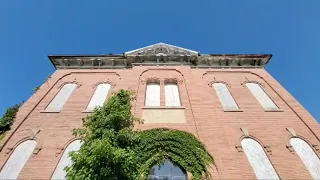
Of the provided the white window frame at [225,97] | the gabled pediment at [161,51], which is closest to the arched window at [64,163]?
the white window frame at [225,97]

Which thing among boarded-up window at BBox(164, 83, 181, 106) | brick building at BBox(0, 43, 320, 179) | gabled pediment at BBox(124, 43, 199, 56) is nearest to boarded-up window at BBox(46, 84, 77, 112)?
brick building at BBox(0, 43, 320, 179)

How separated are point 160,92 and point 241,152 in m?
5.95

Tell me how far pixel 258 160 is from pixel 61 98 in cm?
1076

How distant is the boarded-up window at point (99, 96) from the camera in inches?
602

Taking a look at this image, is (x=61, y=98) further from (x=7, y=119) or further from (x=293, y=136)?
(x=293, y=136)

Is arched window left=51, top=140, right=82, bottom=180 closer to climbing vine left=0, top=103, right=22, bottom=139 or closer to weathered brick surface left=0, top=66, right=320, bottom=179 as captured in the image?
weathered brick surface left=0, top=66, right=320, bottom=179

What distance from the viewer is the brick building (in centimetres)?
1168

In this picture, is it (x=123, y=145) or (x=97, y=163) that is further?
(x=123, y=145)

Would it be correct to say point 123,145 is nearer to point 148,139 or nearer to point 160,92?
point 148,139

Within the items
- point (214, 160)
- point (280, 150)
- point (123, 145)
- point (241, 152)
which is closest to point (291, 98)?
point (280, 150)

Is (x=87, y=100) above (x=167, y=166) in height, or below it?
above

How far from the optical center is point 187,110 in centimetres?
1437

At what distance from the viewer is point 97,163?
899 cm

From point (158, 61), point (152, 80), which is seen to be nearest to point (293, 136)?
point (152, 80)
